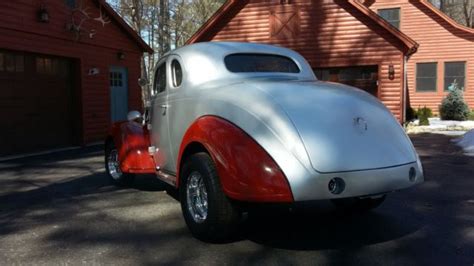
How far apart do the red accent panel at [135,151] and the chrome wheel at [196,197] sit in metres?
1.62

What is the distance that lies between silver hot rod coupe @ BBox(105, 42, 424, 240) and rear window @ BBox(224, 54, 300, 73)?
16 mm

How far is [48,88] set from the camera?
41.3ft

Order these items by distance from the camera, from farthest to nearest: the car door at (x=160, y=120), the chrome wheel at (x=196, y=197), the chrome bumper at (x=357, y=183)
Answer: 1. the car door at (x=160, y=120)
2. the chrome wheel at (x=196, y=197)
3. the chrome bumper at (x=357, y=183)

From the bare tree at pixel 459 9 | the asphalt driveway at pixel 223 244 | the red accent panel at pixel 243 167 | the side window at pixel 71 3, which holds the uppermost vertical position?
the bare tree at pixel 459 9

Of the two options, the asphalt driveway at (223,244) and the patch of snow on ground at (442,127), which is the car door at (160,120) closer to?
the asphalt driveway at (223,244)

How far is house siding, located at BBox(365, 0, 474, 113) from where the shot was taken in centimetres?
2125

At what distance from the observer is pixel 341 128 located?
4.04 meters

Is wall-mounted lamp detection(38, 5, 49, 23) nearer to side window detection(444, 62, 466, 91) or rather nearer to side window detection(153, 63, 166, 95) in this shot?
side window detection(153, 63, 166, 95)

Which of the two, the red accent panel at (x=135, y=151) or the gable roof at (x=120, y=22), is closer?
the red accent panel at (x=135, y=151)

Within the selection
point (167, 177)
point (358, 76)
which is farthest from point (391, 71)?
point (167, 177)

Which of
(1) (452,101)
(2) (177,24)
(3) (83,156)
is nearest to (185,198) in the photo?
(3) (83,156)

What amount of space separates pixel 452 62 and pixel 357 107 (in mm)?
19508

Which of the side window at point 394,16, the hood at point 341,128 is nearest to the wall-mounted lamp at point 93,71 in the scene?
the hood at point 341,128

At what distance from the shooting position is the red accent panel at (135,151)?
6.31m
